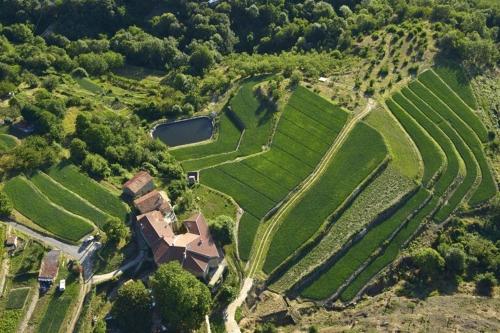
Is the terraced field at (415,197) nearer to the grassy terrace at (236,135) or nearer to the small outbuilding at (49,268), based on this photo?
the grassy terrace at (236,135)

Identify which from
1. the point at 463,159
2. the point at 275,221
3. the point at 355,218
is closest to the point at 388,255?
the point at 355,218

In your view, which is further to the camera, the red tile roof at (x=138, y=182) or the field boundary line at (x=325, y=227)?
the red tile roof at (x=138, y=182)

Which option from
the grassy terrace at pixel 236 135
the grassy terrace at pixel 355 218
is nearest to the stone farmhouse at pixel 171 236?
the grassy terrace at pixel 355 218

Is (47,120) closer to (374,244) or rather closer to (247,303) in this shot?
(247,303)

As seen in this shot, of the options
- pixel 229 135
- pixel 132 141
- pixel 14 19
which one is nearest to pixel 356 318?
pixel 229 135

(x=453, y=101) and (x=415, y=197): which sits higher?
(x=453, y=101)

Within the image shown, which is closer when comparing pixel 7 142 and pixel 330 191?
pixel 7 142

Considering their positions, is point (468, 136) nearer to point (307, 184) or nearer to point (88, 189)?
point (307, 184)
